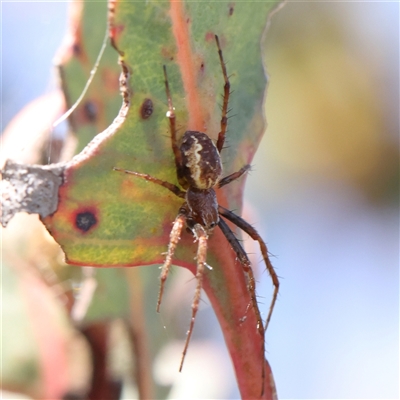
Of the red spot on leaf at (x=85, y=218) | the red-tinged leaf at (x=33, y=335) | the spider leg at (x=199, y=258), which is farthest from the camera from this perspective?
the red-tinged leaf at (x=33, y=335)

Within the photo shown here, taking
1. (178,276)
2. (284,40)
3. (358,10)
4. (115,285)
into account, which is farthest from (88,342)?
(358,10)

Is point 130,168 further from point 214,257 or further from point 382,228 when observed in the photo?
point 382,228

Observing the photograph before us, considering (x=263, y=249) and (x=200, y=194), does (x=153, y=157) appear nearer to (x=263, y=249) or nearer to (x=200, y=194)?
(x=200, y=194)

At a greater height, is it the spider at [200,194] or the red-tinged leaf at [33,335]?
the spider at [200,194]

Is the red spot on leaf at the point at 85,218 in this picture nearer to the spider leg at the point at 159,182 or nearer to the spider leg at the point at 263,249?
the spider leg at the point at 159,182

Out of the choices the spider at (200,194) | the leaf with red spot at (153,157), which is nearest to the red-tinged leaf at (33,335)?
the spider at (200,194)

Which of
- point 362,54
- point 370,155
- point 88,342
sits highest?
point 362,54
